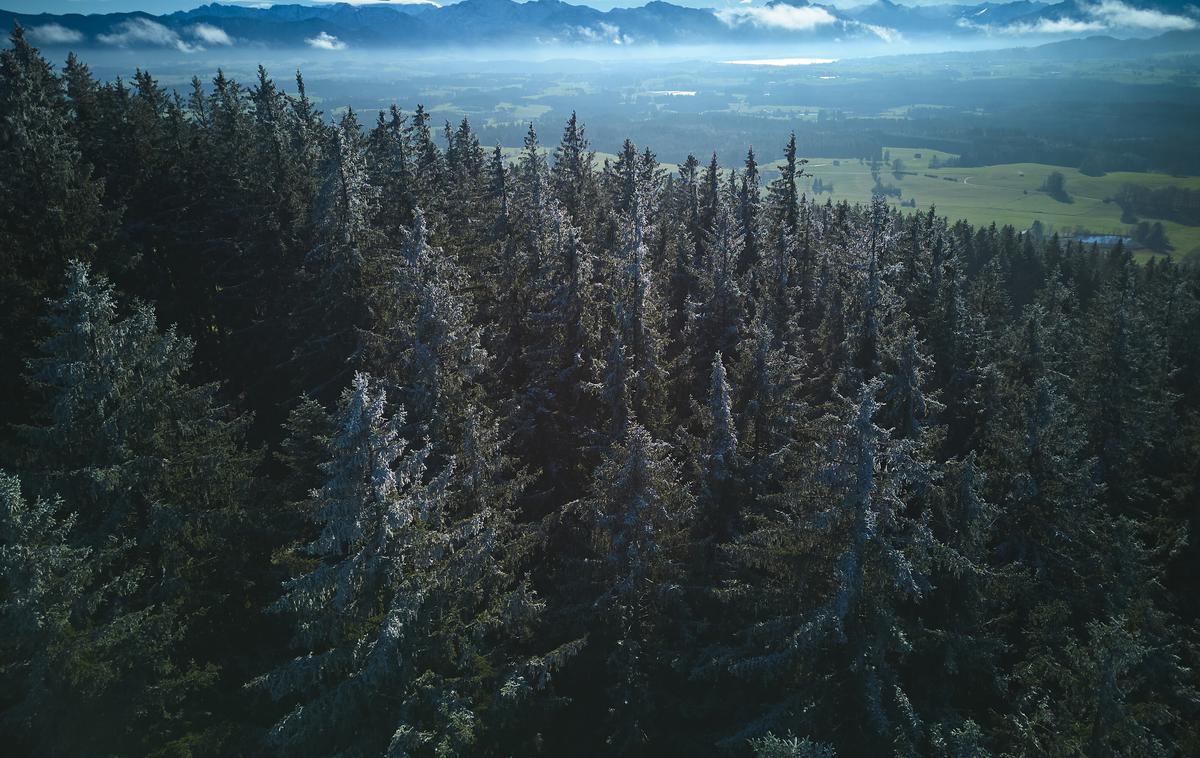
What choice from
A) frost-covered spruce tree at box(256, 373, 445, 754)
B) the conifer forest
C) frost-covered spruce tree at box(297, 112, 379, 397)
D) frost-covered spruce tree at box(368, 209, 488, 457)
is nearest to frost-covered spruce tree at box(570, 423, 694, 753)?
the conifer forest

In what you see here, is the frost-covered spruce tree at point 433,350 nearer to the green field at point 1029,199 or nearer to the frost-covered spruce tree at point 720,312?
the frost-covered spruce tree at point 720,312

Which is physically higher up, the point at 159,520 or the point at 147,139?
the point at 147,139

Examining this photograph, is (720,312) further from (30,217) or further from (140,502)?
(30,217)

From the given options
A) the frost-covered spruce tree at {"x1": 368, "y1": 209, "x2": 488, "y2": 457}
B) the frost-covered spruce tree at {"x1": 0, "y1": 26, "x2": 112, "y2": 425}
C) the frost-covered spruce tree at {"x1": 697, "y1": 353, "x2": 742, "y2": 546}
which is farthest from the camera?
the frost-covered spruce tree at {"x1": 0, "y1": 26, "x2": 112, "y2": 425}

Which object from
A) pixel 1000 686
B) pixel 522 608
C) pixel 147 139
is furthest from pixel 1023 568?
pixel 147 139

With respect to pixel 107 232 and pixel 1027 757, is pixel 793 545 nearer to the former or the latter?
pixel 1027 757

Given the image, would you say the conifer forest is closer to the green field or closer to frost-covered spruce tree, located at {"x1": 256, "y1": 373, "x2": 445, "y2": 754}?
frost-covered spruce tree, located at {"x1": 256, "y1": 373, "x2": 445, "y2": 754}

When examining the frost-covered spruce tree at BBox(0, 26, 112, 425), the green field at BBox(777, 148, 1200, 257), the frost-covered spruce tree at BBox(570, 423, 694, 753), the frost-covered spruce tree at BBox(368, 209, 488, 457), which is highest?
the green field at BBox(777, 148, 1200, 257)

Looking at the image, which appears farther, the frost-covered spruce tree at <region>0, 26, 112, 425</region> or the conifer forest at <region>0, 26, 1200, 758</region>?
the frost-covered spruce tree at <region>0, 26, 112, 425</region>
